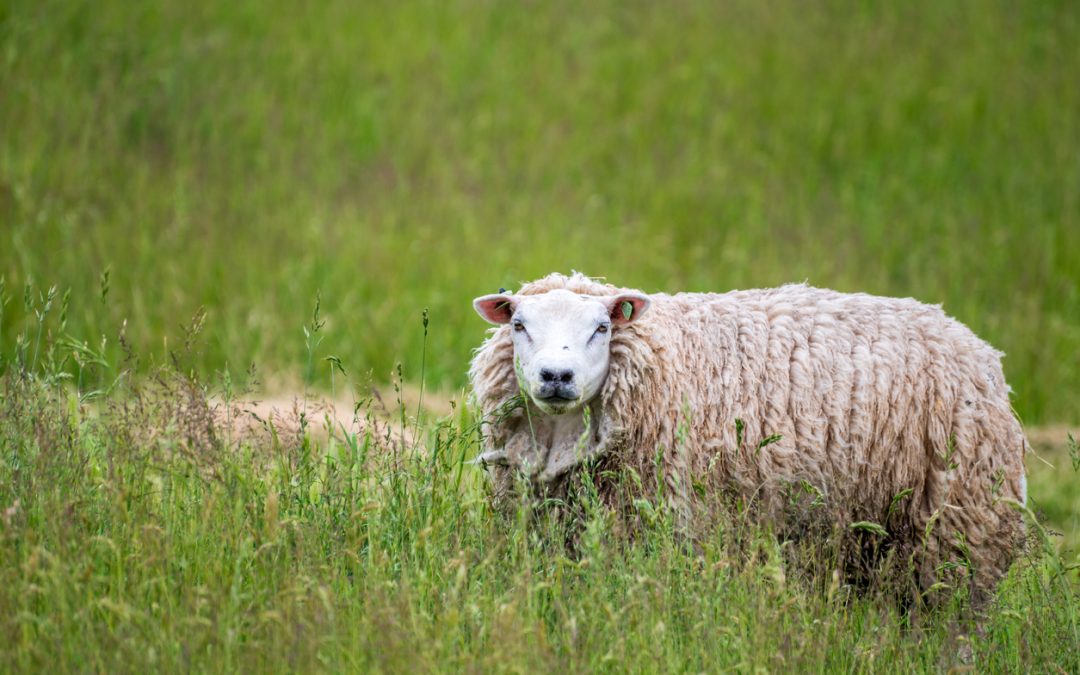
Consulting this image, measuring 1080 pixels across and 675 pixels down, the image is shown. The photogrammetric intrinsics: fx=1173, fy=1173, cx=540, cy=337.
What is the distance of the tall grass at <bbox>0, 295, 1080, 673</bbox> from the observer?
3281mm

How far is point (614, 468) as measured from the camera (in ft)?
15.8

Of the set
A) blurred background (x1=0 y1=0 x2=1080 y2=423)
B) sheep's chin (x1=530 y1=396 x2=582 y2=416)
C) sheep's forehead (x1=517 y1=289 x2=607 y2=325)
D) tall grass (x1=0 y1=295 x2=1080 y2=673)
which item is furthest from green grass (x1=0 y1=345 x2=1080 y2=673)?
blurred background (x1=0 y1=0 x2=1080 y2=423)

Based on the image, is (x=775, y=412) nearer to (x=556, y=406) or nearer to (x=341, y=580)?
(x=556, y=406)

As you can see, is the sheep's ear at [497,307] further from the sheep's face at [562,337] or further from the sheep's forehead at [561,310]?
the sheep's forehead at [561,310]

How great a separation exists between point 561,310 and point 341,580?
1.47 metres

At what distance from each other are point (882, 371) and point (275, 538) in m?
2.80

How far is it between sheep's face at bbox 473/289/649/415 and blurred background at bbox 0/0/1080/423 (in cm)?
525

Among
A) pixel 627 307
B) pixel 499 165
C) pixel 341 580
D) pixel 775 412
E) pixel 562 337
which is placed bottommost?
pixel 341 580

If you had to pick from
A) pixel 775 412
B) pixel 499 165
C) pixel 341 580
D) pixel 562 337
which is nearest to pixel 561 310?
pixel 562 337

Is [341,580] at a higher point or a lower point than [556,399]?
lower

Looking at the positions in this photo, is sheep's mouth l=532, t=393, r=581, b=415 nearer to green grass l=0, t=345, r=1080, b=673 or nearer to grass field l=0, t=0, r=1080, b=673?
green grass l=0, t=345, r=1080, b=673

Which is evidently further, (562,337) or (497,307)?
(497,307)

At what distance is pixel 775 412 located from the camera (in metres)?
4.96

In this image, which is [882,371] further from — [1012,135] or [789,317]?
[1012,135]
